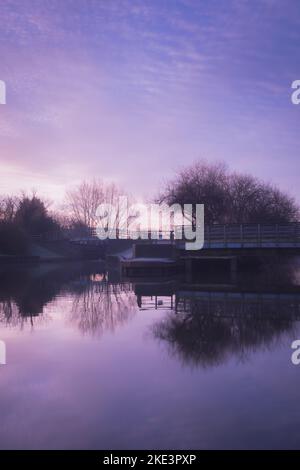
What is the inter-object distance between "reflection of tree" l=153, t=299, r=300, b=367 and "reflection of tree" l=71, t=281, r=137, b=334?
1.29 m

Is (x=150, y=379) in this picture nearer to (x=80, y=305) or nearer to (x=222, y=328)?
(x=222, y=328)

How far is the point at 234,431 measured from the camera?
470 centimetres

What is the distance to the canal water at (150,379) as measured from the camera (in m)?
4.65

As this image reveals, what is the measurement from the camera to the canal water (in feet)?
15.3

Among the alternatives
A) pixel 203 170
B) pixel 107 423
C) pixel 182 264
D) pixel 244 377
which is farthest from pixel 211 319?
pixel 203 170

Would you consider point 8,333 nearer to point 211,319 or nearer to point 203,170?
point 211,319

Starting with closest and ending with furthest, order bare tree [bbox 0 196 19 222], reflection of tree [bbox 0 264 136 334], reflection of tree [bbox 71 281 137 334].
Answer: reflection of tree [bbox 71 281 137 334]
reflection of tree [bbox 0 264 136 334]
bare tree [bbox 0 196 19 222]

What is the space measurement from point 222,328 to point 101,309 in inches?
190

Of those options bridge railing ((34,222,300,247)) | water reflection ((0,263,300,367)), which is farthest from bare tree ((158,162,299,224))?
water reflection ((0,263,300,367))

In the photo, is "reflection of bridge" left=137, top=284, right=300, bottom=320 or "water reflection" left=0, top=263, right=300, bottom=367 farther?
"reflection of bridge" left=137, top=284, right=300, bottom=320

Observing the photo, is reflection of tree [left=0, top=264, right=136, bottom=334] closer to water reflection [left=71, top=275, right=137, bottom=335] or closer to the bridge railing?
water reflection [left=71, top=275, right=137, bottom=335]

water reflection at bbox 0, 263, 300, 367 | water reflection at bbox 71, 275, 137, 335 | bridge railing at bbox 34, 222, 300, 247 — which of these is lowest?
water reflection at bbox 71, 275, 137, 335

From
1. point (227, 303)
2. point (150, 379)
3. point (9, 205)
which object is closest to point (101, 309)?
point (227, 303)

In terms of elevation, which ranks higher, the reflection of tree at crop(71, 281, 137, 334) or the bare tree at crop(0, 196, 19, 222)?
the bare tree at crop(0, 196, 19, 222)
